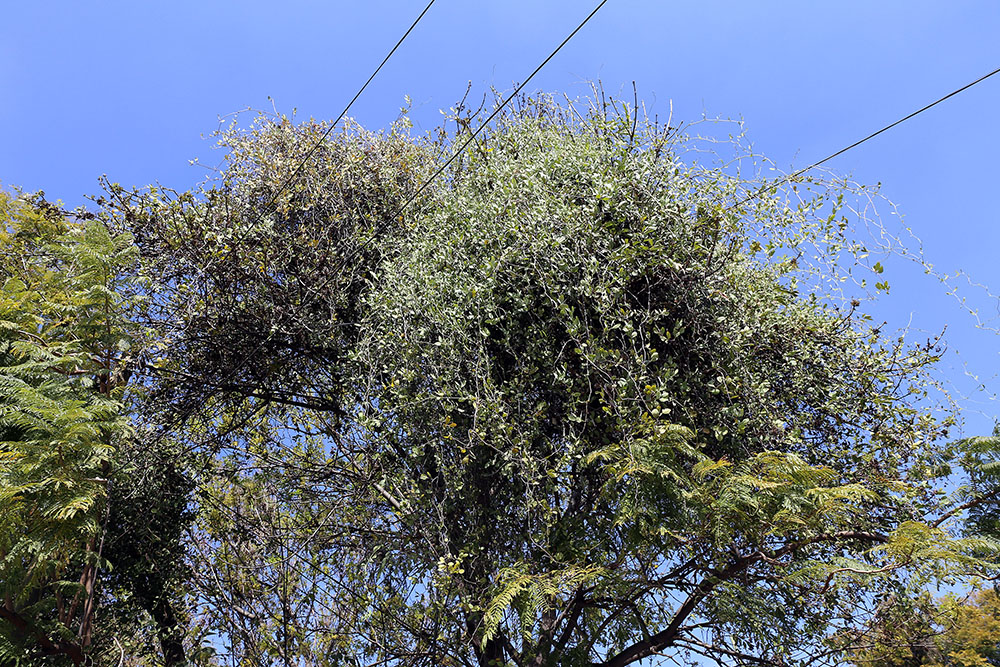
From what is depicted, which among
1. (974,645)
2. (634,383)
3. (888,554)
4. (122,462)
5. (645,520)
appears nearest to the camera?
(888,554)

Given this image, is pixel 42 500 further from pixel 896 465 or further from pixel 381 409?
pixel 896 465

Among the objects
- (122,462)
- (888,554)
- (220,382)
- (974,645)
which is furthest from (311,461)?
(974,645)

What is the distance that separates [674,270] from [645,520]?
217 cm

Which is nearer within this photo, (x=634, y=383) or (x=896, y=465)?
(x=634, y=383)

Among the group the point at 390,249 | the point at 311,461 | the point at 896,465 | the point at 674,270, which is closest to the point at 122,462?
the point at 311,461

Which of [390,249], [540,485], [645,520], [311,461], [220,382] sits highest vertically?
[390,249]

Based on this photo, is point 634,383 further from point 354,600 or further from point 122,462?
point 122,462

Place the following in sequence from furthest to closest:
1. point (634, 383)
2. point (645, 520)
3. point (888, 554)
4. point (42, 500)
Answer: point (42, 500), point (634, 383), point (645, 520), point (888, 554)

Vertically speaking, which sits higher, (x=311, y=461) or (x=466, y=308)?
(x=466, y=308)

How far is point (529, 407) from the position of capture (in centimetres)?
658

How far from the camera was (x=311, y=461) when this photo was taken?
316 inches

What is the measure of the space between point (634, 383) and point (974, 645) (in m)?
17.0

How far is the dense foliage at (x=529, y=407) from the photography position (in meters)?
5.71

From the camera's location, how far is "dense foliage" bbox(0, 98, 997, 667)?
18.7 feet
